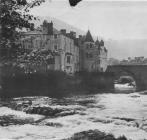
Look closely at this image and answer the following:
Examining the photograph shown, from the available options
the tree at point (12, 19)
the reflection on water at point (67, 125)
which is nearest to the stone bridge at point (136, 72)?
the reflection on water at point (67, 125)

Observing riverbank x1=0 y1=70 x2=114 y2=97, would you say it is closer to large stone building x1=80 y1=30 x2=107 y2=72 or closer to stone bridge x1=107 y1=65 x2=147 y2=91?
large stone building x1=80 y1=30 x2=107 y2=72

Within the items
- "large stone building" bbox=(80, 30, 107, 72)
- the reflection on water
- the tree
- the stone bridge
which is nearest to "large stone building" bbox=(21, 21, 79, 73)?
the tree

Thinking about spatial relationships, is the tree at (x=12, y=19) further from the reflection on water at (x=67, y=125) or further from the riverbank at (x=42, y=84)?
the riverbank at (x=42, y=84)

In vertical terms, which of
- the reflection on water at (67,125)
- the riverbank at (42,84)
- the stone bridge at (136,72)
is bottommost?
the reflection on water at (67,125)

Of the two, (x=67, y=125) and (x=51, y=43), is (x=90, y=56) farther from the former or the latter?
(x=67, y=125)

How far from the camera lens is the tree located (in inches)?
288

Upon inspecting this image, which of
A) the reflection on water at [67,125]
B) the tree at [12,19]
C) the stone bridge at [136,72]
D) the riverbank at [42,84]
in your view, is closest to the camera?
the tree at [12,19]

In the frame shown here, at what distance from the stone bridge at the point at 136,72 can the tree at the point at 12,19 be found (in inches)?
1311

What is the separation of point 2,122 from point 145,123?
6172 millimetres

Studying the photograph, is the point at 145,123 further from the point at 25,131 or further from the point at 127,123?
the point at 25,131

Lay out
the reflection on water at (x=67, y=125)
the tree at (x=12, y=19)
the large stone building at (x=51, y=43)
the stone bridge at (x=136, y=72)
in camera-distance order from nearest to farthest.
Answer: the tree at (x=12, y=19) → the reflection on water at (x=67, y=125) → the large stone building at (x=51, y=43) → the stone bridge at (x=136, y=72)

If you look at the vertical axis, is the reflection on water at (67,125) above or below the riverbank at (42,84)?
below

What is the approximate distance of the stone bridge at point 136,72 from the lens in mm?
40531

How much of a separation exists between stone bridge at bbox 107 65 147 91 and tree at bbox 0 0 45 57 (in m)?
33.3
